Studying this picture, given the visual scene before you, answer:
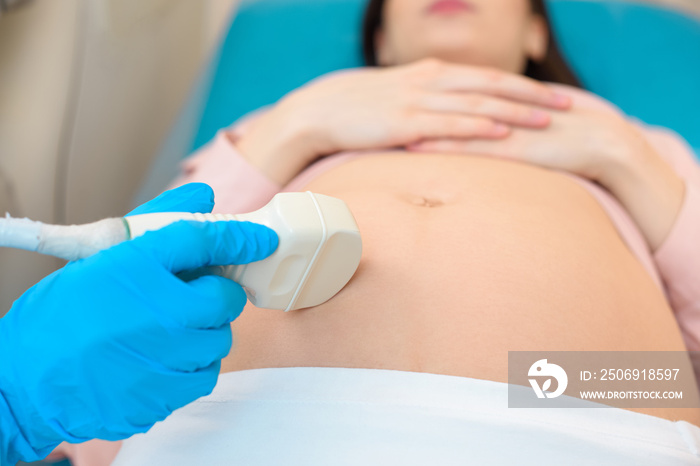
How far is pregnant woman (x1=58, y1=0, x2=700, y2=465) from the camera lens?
1.75 feet

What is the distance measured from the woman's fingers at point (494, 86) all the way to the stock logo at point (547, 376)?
0.49 meters

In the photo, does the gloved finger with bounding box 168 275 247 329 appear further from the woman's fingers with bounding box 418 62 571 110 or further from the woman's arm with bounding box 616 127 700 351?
the woman's arm with bounding box 616 127 700 351

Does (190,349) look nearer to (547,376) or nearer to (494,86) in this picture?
(547,376)

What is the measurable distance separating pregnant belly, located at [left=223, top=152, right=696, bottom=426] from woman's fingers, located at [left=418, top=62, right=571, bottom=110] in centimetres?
17

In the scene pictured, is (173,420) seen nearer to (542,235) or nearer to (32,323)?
(32,323)

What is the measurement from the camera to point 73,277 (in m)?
0.44

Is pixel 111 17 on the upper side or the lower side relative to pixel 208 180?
upper

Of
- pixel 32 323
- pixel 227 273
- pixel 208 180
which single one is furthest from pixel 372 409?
pixel 208 180

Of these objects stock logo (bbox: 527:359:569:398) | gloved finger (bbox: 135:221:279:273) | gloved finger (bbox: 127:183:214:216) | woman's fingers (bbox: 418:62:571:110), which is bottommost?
stock logo (bbox: 527:359:569:398)

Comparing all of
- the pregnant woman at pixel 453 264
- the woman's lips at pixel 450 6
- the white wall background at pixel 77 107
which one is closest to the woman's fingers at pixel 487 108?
the pregnant woman at pixel 453 264

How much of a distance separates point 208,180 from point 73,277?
513mm

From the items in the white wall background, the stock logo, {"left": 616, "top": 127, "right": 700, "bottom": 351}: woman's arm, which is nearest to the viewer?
the stock logo

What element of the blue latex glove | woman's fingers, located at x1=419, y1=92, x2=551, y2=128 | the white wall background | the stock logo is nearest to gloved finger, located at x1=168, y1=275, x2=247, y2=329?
the blue latex glove

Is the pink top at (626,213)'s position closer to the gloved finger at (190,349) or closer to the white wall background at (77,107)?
the white wall background at (77,107)
